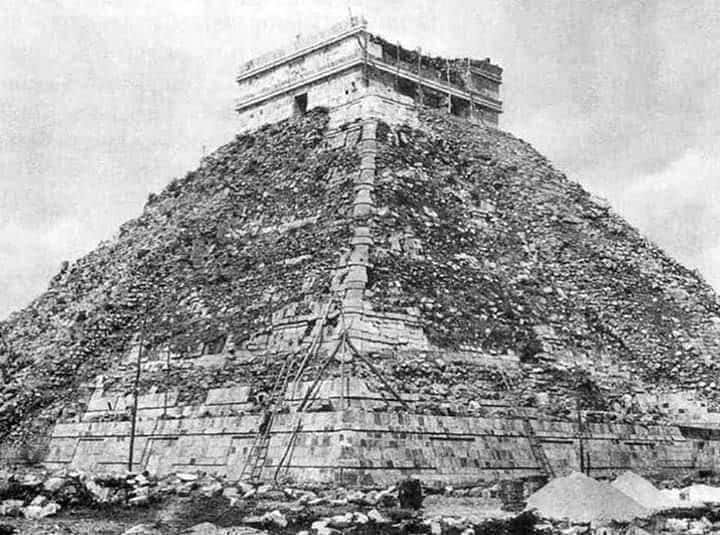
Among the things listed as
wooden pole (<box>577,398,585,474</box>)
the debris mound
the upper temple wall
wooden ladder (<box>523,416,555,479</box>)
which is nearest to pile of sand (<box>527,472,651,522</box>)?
the debris mound

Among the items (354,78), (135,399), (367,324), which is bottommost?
(135,399)

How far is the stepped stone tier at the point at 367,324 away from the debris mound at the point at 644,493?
285 cm

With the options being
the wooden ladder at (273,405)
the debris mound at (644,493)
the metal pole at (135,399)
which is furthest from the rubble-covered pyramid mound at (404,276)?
the debris mound at (644,493)

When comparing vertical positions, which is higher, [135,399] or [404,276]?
[404,276]

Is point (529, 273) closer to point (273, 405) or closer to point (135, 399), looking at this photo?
point (273, 405)

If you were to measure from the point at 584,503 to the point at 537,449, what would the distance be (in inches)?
219

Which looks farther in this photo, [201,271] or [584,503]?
[201,271]

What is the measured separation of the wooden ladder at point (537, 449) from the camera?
70.1 feet

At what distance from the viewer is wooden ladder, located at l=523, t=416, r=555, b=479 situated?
2136 cm

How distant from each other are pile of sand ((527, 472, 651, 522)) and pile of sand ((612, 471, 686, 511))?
53.2 inches

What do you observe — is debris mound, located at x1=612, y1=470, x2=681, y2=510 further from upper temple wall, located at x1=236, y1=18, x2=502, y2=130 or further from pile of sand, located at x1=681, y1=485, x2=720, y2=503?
upper temple wall, located at x1=236, y1=18, x2=502, y2=130

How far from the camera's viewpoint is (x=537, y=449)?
70.8 ft

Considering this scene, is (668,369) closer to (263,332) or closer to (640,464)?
(640,464)

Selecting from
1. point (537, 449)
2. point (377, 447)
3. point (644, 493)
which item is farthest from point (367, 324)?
point (644, 493)
